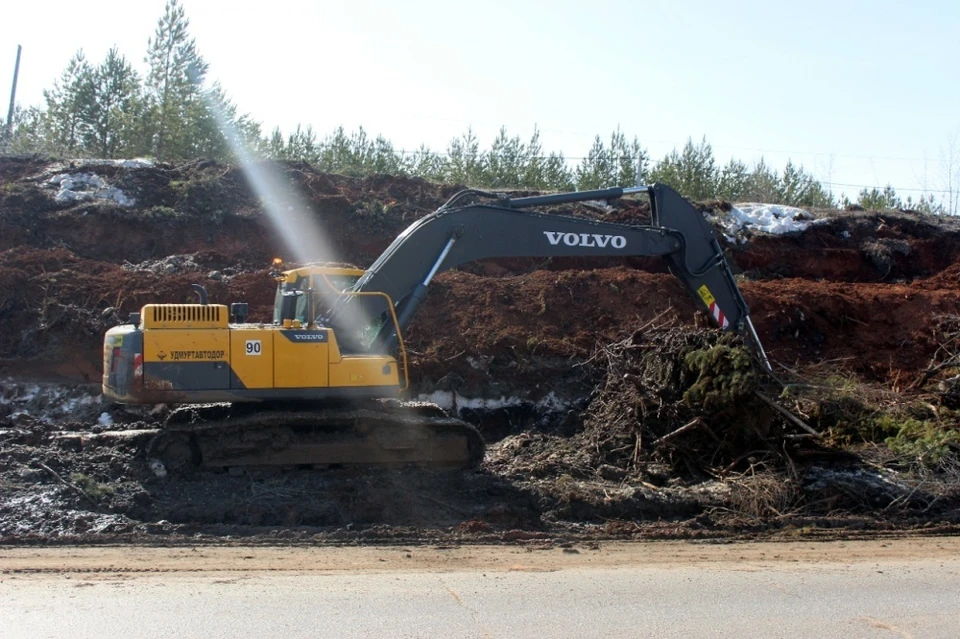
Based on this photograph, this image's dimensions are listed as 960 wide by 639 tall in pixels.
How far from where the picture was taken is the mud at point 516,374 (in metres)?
9.73

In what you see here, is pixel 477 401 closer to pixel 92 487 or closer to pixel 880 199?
pixel 92 487

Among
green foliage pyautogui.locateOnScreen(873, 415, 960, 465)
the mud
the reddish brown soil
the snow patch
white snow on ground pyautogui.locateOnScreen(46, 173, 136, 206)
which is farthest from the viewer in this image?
white snow on ground pyautogui.locateOnScreen(46, 173, 136, 206)

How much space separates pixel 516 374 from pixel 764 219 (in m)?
10.3

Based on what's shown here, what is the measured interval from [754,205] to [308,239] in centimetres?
1094

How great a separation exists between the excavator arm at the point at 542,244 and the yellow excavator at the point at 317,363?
0.02 meters

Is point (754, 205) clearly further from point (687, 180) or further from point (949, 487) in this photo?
point (949, 487)

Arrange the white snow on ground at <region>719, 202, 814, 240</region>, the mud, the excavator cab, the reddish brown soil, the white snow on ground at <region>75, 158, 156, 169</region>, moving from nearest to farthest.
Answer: the mud, the excavator cab, the reddish brown soil, the white snow on ground at <region>75, 158, 156, 169</region>, the white snow on ground at <region>719, 202, 814, 240</region>

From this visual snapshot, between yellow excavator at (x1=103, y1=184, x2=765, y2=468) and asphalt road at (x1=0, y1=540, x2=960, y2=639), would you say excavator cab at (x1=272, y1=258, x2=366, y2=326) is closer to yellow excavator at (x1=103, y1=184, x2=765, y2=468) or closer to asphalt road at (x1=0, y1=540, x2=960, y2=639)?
yellow excavator at (x1=103, y1=184, x2=765, y2=468)

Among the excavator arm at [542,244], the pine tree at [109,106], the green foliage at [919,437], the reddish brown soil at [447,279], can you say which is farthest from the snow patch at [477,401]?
→ the pine tree at [109,106]

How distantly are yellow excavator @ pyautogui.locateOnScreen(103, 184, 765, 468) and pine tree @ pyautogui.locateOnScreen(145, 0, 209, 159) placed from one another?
21519 mm

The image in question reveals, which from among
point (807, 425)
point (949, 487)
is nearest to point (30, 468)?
point (807, 425)

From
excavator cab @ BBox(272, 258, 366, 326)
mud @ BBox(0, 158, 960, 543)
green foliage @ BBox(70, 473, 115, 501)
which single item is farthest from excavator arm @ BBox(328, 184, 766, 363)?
green foliage @ BBox(70, 473, 115, 501)

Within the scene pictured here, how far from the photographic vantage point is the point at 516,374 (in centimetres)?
1509

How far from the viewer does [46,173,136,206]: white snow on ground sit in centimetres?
1958
